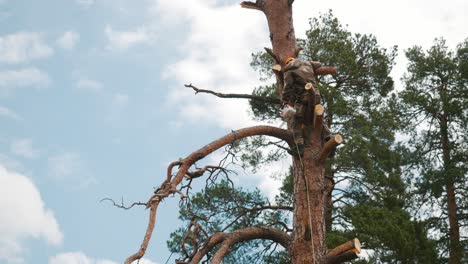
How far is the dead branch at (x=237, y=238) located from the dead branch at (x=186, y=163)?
810 mm

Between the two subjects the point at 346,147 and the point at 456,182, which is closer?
the point at 346,147

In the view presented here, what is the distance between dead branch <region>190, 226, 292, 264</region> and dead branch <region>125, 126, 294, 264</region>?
81 cm

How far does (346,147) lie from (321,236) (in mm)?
6438

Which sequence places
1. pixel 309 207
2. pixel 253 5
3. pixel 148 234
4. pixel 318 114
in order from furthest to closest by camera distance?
1. pixel 253 5
2. pixel 318 114
3. pixel 309 207
4. pixel 148 234

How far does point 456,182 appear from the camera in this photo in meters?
17.5

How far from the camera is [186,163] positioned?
6.58 m

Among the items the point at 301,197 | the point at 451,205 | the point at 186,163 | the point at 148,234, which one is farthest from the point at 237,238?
the point at 451,205

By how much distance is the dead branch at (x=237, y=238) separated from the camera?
6.76 metres

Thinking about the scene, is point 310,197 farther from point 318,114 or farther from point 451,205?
point 451,205

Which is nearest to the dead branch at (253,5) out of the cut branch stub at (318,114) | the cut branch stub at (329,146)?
the cut branch stub at (318,114)

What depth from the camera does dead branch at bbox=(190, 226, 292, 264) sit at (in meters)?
6.76

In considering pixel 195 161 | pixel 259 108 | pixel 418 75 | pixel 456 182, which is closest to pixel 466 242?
pixel 456 182

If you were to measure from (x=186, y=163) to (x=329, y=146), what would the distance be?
1510 mm

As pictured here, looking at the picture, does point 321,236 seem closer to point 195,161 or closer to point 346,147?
point 195,161
